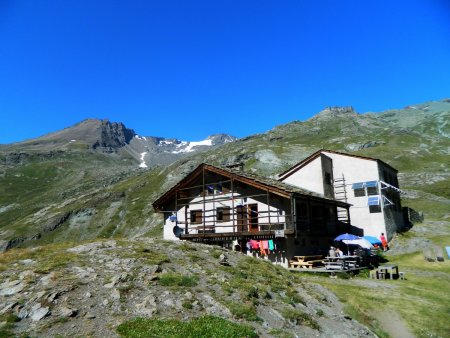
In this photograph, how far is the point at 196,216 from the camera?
3931 centimetres

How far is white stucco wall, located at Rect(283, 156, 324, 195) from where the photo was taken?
45.7 m

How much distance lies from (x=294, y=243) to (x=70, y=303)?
2371cm

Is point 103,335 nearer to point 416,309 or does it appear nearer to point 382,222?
point 416,309

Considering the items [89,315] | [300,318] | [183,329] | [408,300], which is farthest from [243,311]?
[408,300]

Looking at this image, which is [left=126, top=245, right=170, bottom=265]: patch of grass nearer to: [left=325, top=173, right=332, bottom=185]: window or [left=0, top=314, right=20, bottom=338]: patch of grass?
[left=0, top=314, right=20, bottom=338]: patch of grass

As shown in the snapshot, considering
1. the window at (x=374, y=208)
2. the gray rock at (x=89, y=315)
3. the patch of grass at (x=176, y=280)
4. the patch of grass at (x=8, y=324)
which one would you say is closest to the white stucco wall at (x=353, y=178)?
the window at (x=374, y=208)

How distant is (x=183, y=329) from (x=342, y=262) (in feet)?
68.5

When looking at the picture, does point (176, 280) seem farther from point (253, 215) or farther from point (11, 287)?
point (253, 215)

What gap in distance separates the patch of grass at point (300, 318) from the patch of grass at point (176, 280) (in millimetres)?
4073

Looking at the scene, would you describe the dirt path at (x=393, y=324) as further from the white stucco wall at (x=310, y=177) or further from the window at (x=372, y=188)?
the window at (x=372, y=188)

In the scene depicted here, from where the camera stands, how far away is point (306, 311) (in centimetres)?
1603

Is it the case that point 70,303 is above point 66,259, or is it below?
below

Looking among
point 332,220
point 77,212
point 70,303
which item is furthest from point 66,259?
point 77,212

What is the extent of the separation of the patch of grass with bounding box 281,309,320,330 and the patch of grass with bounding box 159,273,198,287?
4.07 meters
